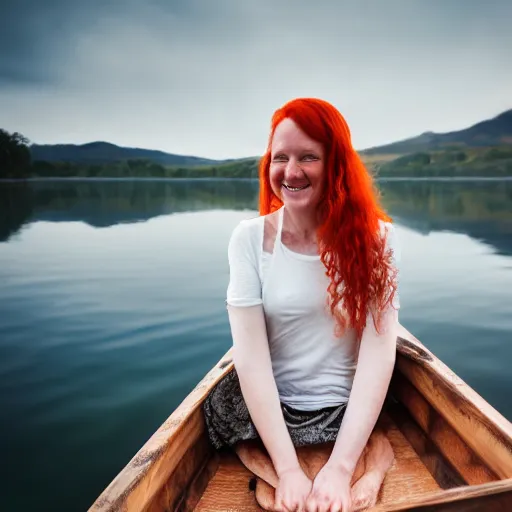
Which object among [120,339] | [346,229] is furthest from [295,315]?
[120,339]

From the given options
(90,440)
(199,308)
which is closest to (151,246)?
(199,308)

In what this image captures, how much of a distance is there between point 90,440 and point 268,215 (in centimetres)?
281

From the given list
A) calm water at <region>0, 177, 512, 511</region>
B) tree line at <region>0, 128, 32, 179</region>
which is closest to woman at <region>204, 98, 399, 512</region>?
calm water at <region>0, 177, 512, 511</region>

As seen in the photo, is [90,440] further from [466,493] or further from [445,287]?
[445,287]

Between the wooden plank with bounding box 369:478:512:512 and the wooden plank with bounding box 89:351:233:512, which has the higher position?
the wooden plank with bounding box 369:478:512:512

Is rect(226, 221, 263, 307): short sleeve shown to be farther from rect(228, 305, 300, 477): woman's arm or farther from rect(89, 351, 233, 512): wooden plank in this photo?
rect(89, 351, 233, 512): wooden plank

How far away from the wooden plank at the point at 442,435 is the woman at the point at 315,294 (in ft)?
1.36

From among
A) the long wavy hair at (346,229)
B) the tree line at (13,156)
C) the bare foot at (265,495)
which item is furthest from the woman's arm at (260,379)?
the tree line at (13,156)

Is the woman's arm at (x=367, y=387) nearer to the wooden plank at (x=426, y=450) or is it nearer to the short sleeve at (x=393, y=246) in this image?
the short sleeve at (x=393, y=246)

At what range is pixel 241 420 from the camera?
202 cm

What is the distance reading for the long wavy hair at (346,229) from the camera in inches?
67.3

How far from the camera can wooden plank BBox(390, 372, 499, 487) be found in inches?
77.8

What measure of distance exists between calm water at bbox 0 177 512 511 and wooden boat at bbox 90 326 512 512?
1583 mm

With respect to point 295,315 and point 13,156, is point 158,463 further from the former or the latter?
point 13,156
